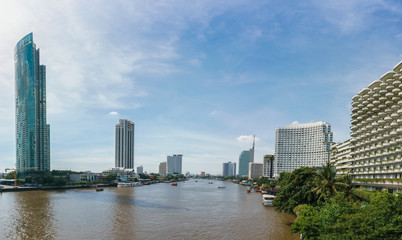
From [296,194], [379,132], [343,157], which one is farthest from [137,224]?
[343,157]

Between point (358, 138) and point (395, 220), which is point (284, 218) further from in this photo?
point (395, 220)

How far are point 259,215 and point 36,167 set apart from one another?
157980 millimetres

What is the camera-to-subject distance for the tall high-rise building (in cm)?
16750

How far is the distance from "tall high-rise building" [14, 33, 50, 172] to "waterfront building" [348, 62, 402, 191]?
17656 centimetres

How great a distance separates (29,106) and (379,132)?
614 ft

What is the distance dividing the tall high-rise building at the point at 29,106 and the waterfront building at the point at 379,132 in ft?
579

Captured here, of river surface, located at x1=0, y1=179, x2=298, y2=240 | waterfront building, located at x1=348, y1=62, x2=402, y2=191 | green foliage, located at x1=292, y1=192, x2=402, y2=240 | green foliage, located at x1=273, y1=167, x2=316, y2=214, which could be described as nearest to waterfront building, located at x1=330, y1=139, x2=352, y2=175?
waterfront building, located at x1=348, y1=62, x2=402, y2=191

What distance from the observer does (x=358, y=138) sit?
6638 cm

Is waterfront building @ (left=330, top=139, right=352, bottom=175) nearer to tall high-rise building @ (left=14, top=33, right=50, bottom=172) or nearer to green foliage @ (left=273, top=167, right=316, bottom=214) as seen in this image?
green foliage @ (left=273, top=167, right=316, bottom=214)

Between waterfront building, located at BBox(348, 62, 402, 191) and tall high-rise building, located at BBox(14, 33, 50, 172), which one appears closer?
waterfront building, located at BBox(348, 62, 402, 191)

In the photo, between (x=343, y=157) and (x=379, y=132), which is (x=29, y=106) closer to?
(x=343, y=157)

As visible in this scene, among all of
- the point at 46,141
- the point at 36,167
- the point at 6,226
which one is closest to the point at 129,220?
the point at 6,226

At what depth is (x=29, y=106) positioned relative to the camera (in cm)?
16725

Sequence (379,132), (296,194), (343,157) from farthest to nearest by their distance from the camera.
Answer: (343,157) → (379,132) → (296,194)
